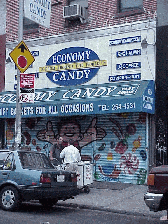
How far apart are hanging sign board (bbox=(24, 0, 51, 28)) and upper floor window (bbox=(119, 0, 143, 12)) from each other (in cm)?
324

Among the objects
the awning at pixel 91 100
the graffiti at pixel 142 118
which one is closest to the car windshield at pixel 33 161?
the awning at pixel 91 100

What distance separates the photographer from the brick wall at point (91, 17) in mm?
15608

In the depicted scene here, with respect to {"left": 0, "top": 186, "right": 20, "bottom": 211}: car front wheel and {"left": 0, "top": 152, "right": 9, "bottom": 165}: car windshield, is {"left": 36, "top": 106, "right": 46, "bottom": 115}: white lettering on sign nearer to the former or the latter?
{"left": 0, "top": 152, "right": 9, "bottom": 165}: car windshield

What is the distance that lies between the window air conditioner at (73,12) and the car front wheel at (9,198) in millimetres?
8988

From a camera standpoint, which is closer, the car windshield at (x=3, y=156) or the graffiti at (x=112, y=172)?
the car windshield at (x=3, y=156)

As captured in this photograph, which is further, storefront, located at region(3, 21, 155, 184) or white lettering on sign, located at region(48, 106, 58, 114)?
white lettering on sign, located at region(48, 106, 58, 114)

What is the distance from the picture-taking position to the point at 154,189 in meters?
8.36

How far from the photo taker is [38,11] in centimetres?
1430

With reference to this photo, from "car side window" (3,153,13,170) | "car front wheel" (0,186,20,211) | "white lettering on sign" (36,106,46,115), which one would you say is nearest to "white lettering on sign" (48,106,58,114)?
"white lettering on sign" (36,106,46,115)

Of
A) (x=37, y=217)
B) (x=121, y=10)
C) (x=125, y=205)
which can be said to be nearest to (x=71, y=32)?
(x=121, y=10)

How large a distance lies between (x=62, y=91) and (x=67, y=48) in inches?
75.0

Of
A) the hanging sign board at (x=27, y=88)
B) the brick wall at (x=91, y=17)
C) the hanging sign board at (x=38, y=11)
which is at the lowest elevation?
the hanging sign board at (x=27, y=88)

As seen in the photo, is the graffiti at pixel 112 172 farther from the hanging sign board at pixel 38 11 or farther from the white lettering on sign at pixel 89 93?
the hanging sign board at pixel 38 11

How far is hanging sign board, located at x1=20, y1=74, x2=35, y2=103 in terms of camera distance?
13.2 m
